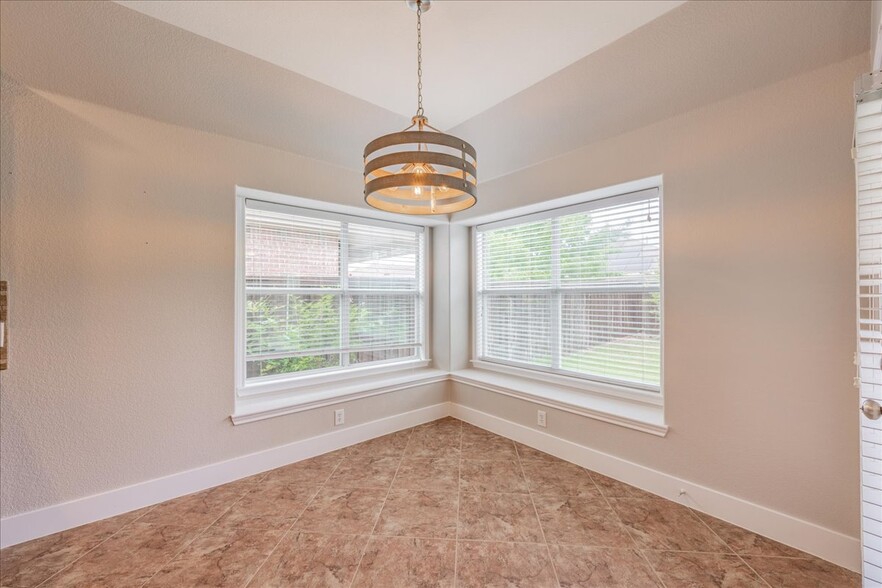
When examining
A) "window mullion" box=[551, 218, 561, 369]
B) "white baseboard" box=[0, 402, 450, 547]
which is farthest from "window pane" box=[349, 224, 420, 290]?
"window mullion" box=[551, 218, 561, 369]

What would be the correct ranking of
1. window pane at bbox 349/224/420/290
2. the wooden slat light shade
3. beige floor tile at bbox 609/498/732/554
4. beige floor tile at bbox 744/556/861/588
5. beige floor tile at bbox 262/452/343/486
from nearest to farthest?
the wooden slat light shade < beige floor tile at bbox 744/556/861/588 < beige floor tile at bbox 609/498/732/554 < beige floor tile at bbox 262/452/343/486 < window pane at bbox 349/224/420/290

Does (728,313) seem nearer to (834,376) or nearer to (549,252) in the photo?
(834,376)

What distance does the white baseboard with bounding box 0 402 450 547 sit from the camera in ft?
6.24

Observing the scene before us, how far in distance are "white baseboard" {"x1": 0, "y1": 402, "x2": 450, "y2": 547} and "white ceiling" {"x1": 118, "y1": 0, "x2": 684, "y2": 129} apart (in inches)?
103

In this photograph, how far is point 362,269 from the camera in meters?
3.59

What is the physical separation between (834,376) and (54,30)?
13.5ft

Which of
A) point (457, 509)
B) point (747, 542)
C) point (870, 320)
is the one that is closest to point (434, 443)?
point (457, 509)

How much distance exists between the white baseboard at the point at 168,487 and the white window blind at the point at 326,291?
2.07 feet

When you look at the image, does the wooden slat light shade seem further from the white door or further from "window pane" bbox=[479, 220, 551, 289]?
"window pane" bbox=[479, 220, 551, 289]

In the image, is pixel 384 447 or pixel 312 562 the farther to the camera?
pixel 384 447

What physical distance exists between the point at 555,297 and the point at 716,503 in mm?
1797

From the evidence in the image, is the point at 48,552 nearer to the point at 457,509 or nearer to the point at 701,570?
the point at 457,509

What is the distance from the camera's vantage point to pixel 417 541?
189 centimetres

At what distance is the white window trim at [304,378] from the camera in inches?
107
